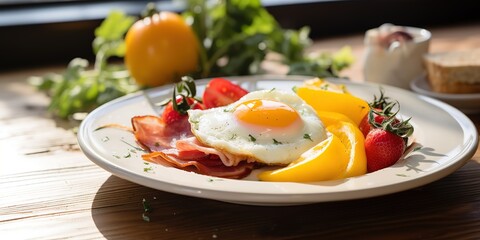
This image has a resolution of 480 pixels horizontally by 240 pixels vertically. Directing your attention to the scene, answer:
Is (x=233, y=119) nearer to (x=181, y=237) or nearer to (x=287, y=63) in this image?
(x=181, y=237)

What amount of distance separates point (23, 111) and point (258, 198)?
126 centimetres

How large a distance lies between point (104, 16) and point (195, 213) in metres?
1.87

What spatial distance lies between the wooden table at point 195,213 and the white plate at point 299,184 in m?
0.06

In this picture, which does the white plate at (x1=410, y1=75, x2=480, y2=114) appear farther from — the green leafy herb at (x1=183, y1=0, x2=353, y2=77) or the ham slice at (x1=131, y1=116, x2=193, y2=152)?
the ham slice at (x1=131, y1=116, x2=193, y2=152)

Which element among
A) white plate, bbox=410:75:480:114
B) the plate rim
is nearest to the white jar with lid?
the plate rim

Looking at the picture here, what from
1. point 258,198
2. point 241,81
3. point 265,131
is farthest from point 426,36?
point 258,198

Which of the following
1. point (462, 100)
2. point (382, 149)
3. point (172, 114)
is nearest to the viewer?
point (382, 149)

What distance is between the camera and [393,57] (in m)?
2.09

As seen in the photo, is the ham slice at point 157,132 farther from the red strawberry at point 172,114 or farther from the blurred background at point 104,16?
the blurred background at point 104,16

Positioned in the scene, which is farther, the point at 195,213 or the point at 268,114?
the point at 268,114

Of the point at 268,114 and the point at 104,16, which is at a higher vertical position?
the point at 268,114

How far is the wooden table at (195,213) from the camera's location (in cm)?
115

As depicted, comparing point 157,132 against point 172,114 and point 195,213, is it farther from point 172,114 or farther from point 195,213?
point 195,213

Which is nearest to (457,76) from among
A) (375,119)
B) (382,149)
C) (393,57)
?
(393,57)
